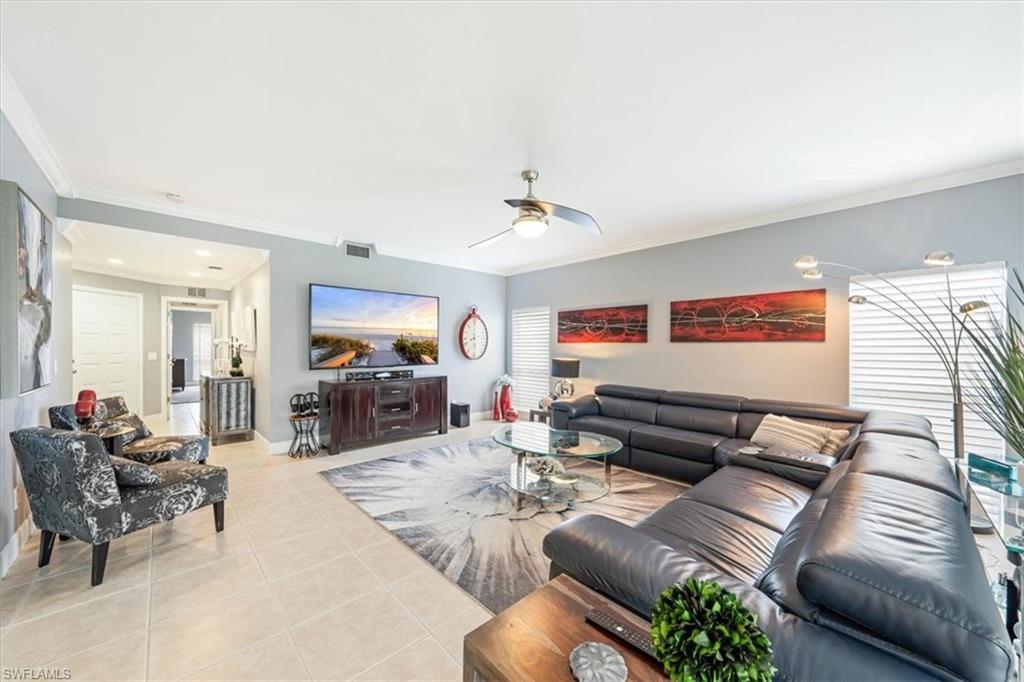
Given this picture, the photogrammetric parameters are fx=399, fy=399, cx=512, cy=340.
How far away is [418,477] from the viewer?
397 cm

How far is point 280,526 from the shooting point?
292 cm

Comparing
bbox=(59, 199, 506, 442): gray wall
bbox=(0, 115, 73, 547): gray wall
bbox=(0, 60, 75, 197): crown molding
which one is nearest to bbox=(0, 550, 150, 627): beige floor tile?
bbox=(0, 115, 73, 547): gray wall

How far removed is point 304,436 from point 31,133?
3565 mm

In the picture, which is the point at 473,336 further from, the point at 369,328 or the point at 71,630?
the point at 71,630

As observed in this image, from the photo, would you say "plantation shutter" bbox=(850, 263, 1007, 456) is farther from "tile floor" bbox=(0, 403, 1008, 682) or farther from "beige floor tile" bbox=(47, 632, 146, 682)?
"beige floor tile" bbox=(47, 632, 146, 682)

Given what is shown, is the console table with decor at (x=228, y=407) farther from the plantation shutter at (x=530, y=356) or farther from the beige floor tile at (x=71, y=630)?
the plantation shutter at (x=530, y=356)

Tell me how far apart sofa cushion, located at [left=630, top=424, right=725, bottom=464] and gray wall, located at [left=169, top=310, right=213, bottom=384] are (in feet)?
40.6

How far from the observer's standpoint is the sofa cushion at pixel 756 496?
214 cm

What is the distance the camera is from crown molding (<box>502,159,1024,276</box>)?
3.03 meters

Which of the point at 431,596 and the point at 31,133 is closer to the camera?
the point at 431,596

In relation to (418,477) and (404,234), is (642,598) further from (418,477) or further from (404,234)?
(404,234)

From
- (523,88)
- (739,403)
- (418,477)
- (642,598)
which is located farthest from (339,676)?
(739,403)

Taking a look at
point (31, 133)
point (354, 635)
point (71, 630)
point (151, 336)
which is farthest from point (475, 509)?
point (151, 336)

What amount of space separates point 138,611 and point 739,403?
15.3 ft
